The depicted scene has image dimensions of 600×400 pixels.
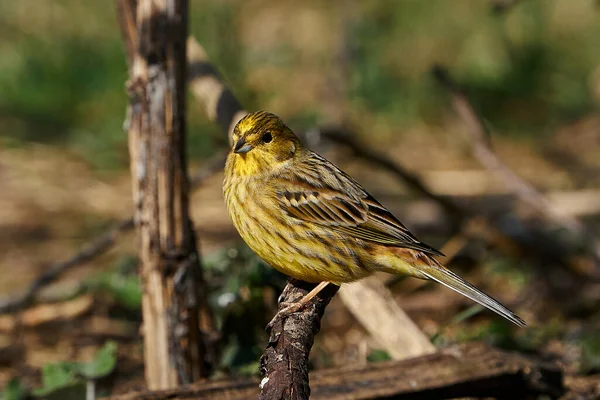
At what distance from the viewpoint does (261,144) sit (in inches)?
159

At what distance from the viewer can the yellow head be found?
3.93 meters

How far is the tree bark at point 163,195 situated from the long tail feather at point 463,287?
1012 millimetres

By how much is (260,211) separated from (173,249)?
0.41m

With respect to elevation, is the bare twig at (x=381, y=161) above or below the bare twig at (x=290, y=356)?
above

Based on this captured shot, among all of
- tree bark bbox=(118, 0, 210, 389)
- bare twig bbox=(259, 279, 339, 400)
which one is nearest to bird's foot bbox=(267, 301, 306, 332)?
bare twig bbox=(259, 279, 339, 400)

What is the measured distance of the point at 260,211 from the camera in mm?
3979

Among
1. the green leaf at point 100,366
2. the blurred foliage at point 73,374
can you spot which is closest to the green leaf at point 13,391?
the blurred foliage at point 73,374

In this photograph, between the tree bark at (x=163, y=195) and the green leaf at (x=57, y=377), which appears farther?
the green leaf at (x=57, y=377)

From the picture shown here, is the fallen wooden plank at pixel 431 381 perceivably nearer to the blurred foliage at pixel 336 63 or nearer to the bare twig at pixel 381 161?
the bare twig at pixel 381 161

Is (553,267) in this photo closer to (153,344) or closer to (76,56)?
(153,344)

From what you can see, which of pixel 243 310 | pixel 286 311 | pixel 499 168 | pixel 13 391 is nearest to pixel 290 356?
pixel 286 311

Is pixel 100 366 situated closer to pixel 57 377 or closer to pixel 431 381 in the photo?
pixel 57 377

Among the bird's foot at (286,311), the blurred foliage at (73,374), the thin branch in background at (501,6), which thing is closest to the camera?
the bird's foot at (286,311)

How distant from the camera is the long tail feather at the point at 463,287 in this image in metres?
3.51
